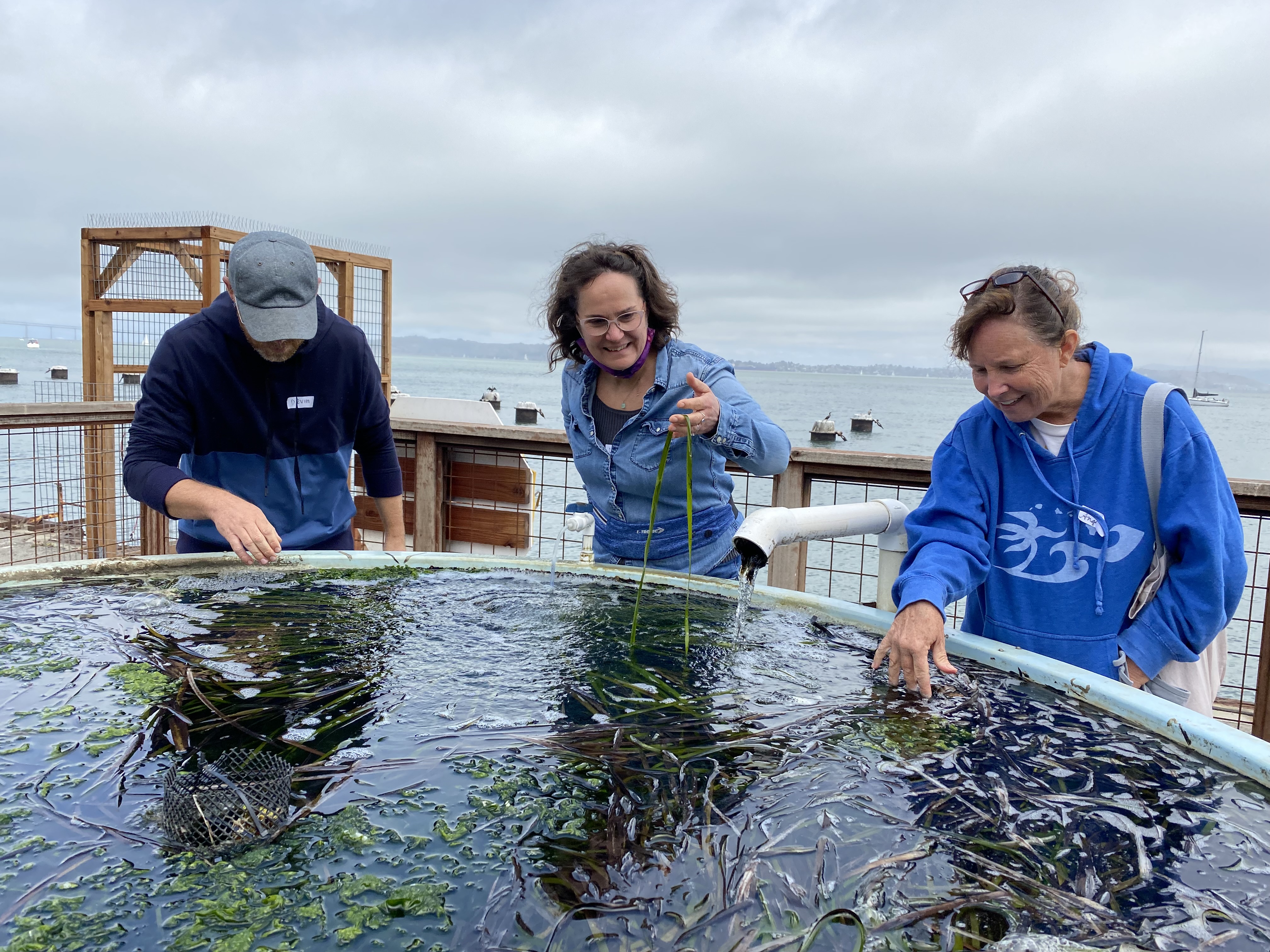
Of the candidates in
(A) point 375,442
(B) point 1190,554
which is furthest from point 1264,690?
(A) point 375,442

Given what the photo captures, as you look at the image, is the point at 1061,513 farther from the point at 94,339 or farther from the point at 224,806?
the point at 94,339

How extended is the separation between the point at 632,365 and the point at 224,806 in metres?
1.64

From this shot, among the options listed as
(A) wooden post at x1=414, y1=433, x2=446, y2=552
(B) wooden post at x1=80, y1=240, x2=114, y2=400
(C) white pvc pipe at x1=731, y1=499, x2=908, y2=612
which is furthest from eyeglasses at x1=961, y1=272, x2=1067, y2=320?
(B) wooden post at x1=80, y1=240, x2=114, y2=400

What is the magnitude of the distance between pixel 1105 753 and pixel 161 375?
8.27ft

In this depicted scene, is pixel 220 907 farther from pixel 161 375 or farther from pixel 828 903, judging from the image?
pixel 161 375

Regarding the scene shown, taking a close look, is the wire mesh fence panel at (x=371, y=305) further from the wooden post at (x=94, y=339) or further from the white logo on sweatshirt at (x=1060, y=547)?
the white logo on sweatshirt at (x=1060, y=547)

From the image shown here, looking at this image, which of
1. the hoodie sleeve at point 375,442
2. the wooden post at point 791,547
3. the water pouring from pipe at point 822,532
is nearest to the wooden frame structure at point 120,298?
Result: the hoodie sleeve at point 375,442

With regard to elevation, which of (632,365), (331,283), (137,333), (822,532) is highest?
(331,283)

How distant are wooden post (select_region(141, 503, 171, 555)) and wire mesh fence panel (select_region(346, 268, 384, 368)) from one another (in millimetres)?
1973

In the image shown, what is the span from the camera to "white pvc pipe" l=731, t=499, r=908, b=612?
80.7 inches

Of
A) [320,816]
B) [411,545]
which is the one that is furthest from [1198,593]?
[411,545]

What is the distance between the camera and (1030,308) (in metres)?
1.78

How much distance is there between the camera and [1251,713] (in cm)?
379

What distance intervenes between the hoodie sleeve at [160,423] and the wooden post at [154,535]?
3.08m
